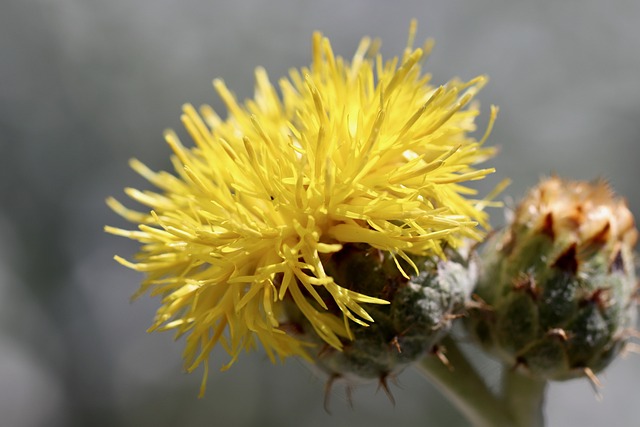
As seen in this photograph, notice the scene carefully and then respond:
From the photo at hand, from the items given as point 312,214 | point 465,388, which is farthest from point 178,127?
point 312,214

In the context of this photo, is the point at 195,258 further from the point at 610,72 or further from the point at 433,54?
the point at 610,72

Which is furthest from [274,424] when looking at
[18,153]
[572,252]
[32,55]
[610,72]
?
[572,252]

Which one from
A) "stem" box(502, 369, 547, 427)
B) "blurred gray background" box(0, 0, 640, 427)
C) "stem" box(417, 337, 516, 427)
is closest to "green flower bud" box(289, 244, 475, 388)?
"stem" box(417, 337, 516, 427)

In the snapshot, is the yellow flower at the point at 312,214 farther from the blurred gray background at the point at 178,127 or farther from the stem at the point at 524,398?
the blurred gray background at the point at 178,127

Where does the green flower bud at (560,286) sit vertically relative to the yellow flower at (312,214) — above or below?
below

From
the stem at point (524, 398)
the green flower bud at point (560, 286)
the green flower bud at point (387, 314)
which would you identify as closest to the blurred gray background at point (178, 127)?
the stem at point (524, 398)

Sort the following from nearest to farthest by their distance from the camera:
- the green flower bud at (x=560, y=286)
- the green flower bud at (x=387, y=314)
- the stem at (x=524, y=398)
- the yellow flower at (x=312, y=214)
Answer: the yellow flower at (x=312, y=214), the green flower bud at (x=387, y=314), the green flower bud at (x=560, y=286), the stem at (x=524, y=398)

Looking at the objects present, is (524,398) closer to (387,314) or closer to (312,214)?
(387,314)
